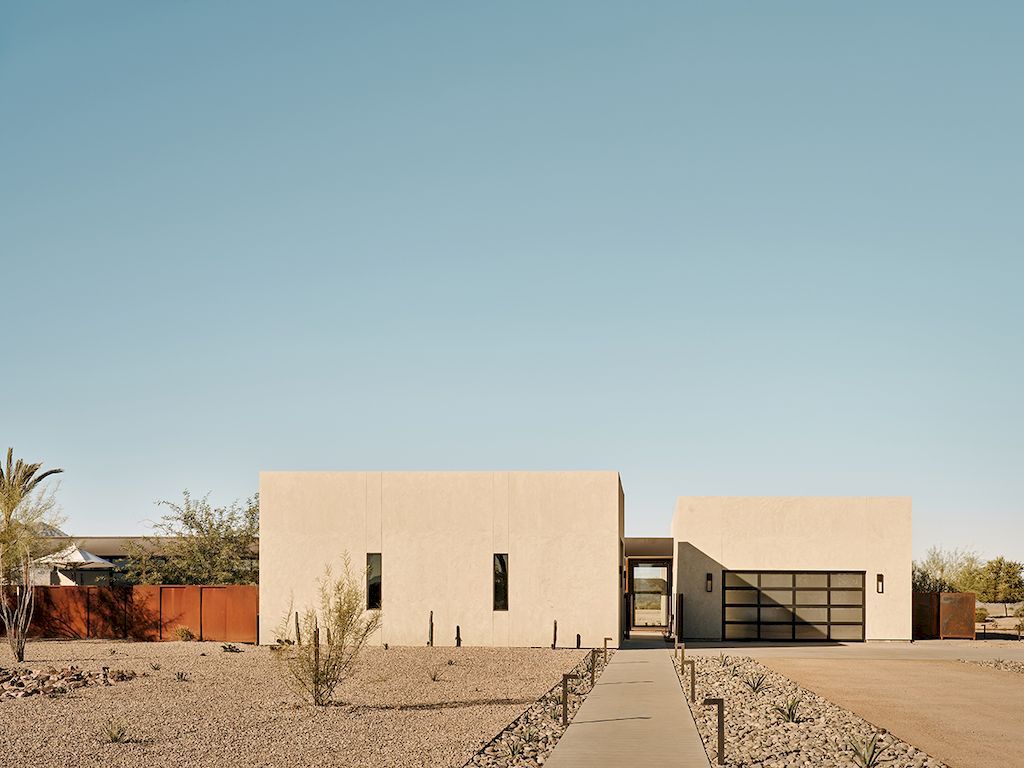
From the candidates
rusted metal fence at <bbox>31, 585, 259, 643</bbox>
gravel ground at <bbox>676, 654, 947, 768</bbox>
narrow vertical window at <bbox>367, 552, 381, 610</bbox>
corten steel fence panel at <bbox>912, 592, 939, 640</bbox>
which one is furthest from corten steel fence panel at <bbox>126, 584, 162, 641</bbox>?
corten steel fence panel at <bbox>912, 592, 939, 640</bbox>

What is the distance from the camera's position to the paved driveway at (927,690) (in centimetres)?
1559

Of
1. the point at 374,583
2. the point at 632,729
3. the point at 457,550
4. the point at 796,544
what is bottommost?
the point at 632,729

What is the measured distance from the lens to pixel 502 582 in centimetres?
3222

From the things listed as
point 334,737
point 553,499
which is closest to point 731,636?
point 553,499

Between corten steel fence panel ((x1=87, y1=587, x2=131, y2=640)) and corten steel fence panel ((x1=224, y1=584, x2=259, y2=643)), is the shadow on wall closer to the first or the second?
corten steel fence panel ((x1=224, y1=584, x2=259, y2=643))

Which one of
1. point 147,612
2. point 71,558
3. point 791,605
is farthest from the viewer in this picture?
→ point 71,558

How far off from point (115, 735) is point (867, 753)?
9.07m

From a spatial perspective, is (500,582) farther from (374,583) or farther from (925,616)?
(925,616)

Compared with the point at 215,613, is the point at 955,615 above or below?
below

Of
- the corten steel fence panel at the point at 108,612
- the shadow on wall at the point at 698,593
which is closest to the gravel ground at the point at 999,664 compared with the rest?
the shadow on wall at the point at 698,593

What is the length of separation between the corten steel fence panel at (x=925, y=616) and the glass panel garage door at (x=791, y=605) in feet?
10.9

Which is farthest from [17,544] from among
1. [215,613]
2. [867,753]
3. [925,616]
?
[925,616]

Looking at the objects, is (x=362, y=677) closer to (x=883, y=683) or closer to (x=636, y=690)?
(x=636, y=690)

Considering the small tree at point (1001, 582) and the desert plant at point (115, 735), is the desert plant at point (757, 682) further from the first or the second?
the small tree at point (1001, 582)
